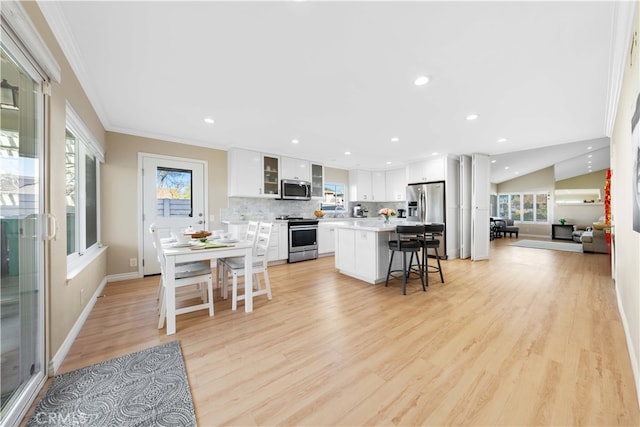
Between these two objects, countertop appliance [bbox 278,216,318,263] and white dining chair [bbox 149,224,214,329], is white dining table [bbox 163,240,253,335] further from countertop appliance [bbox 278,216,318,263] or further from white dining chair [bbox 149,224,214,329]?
countertop appliance [bbox 278,216,318,263]

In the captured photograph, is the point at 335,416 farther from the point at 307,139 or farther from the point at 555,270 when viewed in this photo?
the point at 555,270

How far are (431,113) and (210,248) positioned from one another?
303 cm

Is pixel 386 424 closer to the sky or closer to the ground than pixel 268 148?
closer to the ground

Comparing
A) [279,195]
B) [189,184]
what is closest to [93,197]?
[189,184]

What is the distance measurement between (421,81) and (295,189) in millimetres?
3562

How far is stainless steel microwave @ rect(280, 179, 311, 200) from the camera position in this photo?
5.25m

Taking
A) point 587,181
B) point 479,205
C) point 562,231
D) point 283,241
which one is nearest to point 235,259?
point 283,241

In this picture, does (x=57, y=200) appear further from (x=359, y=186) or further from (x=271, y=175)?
(x=359, y=186)

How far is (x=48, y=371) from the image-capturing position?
160 cm

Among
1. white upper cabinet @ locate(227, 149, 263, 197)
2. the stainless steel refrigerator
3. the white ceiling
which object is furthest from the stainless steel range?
the stainless steel refrigerator

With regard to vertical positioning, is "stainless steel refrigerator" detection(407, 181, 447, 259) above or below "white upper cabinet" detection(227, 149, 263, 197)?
below

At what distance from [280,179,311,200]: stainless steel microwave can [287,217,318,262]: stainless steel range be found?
57 cm

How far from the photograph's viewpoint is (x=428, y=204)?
5492 millimetres

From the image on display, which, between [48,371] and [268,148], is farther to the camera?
[268,148]
